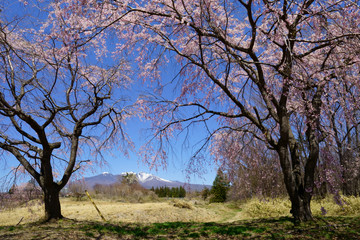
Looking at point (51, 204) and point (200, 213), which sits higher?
point (51, 204)

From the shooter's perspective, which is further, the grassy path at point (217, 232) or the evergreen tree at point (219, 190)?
the evergreen tree at point (219, 190)

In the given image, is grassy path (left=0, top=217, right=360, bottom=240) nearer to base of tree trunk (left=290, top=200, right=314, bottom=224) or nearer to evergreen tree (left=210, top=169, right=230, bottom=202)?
base of tree trunk (left=290, top=200, right=314, bottom=224)

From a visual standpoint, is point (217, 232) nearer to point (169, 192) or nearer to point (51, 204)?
point (51, 204)

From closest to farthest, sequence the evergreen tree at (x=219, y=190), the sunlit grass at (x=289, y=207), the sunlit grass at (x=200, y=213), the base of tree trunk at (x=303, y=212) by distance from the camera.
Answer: the base of tree trunk at (x=303, y=212) → the sunlit grass at (x=289, y=207) → the sunlit grass at (x=200, y=213) → the evergreen tree at (x=219, y=190)

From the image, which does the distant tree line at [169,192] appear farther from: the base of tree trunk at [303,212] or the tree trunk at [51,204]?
the base of tree trunk at [303,212]

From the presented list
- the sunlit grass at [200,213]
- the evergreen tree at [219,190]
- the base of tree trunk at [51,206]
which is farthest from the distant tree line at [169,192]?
the base of tree trunk at [51,206]

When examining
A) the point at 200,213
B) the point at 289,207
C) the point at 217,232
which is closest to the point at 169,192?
the point at 200,213

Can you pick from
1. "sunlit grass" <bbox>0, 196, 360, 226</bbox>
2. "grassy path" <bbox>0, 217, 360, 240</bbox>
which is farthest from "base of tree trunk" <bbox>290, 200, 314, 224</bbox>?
"sunlit grass" <bbox>0, 196, 360, 226</bbox>

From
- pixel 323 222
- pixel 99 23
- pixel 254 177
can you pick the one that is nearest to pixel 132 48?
pixel 99 23

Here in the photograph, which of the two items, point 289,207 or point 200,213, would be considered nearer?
point 289,207

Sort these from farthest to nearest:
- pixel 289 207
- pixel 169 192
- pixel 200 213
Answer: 1. pixel 169 192
2. pixel 200 213
3. pixel 289 207

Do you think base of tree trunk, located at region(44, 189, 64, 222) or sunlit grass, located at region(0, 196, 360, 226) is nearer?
base of tree trunk, located at region(44, 189, 64, 222)

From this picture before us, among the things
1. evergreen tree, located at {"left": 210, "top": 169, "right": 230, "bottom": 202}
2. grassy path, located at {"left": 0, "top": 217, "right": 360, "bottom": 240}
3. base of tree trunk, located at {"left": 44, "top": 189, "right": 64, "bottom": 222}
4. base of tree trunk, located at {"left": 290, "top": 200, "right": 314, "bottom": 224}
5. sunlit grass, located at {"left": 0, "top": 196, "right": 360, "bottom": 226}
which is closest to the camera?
grassy path, located at {"left": 0, "top": 217, "right": 360, "bottom": 240}

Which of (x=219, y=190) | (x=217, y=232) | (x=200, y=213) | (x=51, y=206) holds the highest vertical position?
(x=51, y=206)
